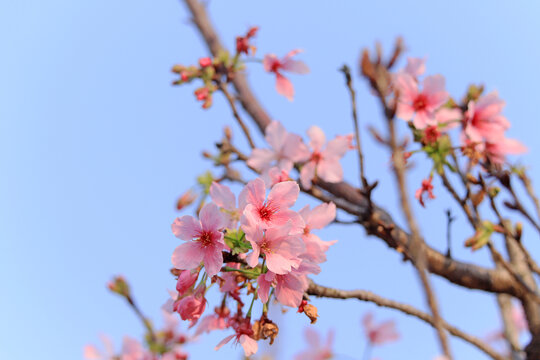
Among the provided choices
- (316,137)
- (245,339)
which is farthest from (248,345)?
(316,137)

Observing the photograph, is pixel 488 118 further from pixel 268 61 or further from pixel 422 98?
pixel 268 61

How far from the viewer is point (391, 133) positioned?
1027 mm

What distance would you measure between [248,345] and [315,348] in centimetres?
220

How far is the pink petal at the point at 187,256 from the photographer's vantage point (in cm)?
135

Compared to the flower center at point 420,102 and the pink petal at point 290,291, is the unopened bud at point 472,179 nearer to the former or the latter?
the flower center at point 420,102

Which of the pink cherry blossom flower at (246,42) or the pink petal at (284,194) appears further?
the pink cherry blossom flower at (246,42)

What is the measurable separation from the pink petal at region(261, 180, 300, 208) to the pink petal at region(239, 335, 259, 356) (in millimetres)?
430

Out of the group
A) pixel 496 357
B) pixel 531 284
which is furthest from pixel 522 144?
pixel 496 357

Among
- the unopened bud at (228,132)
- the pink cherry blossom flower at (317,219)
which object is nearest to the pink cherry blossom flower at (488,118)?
the pink cherry blossom flower at (317,219)

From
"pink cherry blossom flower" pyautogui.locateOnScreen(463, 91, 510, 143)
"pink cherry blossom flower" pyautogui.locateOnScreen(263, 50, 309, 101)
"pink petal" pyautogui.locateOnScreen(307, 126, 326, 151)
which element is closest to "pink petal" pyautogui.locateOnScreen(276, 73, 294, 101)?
"pink cherry blossom flower" pyautogui.locateOnScreen(263, 50, 309, 101)

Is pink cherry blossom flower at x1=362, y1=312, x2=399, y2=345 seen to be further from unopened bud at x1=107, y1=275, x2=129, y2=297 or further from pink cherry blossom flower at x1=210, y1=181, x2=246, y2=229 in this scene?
pink cherry blossom flower at x1=210, y1=181, x2=246, y2=229

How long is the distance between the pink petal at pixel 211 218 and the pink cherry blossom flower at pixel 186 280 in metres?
0.15

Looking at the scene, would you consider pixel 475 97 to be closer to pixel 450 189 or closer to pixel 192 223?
pixel 450 189

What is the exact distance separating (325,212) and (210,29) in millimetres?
2543
